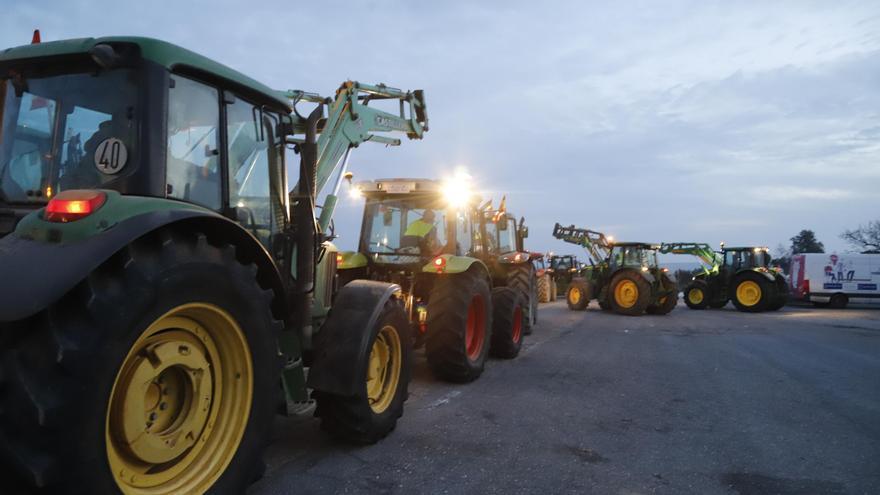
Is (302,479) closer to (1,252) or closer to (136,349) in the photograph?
(136,349)

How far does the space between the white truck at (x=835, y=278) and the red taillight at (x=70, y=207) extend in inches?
965

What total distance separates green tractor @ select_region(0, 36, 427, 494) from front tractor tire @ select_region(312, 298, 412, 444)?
21 mm

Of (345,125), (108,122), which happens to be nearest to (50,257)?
(108,122)

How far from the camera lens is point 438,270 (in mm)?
5926

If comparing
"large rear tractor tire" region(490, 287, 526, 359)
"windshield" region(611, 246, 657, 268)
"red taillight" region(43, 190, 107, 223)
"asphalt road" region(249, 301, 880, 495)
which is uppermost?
"red taillight" region(43, 190, 107, 223)

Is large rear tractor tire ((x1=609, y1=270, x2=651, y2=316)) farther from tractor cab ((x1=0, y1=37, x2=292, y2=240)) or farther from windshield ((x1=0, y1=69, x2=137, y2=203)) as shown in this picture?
windshield ((x1=0, y1=69, x2=137, y2=203))

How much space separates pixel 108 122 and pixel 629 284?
15.8 metres

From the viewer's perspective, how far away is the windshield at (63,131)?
2514 millimetres

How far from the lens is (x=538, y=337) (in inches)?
407

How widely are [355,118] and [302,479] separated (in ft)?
10.7

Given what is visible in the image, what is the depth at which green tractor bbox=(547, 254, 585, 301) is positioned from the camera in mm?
26281

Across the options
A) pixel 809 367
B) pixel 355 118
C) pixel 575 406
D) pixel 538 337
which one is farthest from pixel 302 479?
pixel 538 337

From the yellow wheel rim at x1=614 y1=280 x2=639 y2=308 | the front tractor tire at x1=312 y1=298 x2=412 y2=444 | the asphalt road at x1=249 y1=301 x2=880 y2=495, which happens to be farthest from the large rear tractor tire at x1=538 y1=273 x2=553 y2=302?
the front tractor tire at x1=312 y1=298 x2=412 y2=444

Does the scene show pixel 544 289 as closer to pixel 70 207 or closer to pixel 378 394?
pixel 378 394
